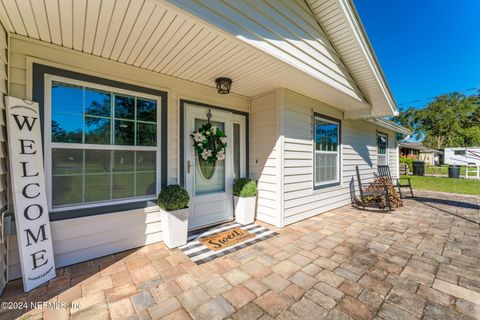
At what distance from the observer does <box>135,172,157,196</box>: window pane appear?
2797 millimetres

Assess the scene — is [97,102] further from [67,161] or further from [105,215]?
[105,215]

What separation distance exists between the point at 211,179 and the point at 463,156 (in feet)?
70.7

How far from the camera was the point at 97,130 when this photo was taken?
250 centimetres

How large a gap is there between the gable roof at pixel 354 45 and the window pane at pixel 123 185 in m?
3.48

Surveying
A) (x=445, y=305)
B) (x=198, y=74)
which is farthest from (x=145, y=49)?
(x=445, y=305)

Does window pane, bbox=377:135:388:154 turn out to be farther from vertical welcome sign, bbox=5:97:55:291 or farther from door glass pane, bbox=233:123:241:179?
vertical welcome sign, bbox=5:97:55:291

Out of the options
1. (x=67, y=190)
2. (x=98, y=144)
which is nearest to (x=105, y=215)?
(x=67, y=190)

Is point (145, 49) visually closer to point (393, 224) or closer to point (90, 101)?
point (90, 101)

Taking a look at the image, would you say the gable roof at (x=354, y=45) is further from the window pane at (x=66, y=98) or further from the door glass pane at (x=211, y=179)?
the window pane at (x=66, y=98)

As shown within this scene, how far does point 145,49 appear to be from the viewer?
89.7 inches

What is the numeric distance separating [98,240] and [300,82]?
11.6 ft

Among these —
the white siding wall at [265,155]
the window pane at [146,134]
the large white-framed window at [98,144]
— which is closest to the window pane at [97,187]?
the large white-framed window at [98,144]

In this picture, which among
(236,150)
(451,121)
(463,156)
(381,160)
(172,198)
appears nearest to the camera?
(172,198)

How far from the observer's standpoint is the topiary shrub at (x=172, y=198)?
2.66m
